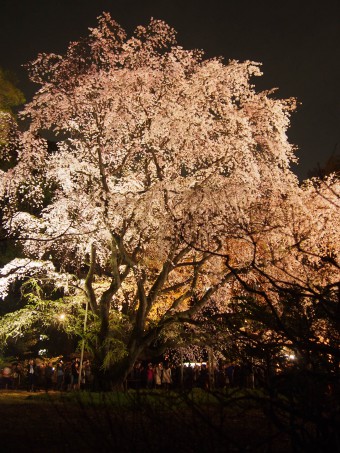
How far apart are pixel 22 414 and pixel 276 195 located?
1111cm

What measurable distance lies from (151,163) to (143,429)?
1398 centimetres

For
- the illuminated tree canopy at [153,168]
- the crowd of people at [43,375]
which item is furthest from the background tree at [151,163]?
the crowd of people at [43,375]

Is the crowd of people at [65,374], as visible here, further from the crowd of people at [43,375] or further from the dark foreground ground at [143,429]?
the dark foreground ground at [143,429]

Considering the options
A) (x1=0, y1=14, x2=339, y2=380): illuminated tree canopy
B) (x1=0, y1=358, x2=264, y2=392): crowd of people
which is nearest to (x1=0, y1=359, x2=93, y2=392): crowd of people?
(x1=0, y1=358, x2=264, y2=392): crowd of people

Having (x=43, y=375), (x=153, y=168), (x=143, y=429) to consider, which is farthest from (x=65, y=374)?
(x=143, y=429)

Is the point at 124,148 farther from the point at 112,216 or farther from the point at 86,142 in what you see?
the point at 112,216

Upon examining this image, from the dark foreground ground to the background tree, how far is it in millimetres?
5530

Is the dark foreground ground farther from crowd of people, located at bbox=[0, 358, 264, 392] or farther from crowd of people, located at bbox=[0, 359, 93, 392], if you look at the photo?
crowd of people, located at bbox=[0, 359, 93, 392]

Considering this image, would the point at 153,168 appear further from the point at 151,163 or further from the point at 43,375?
the point at 43,375

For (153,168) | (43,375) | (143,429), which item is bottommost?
(143,429)

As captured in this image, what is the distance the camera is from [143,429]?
3.41 metres

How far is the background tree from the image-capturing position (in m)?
14.8

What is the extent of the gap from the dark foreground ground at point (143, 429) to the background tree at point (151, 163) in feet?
18.1

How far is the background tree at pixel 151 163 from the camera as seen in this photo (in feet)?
48.5
